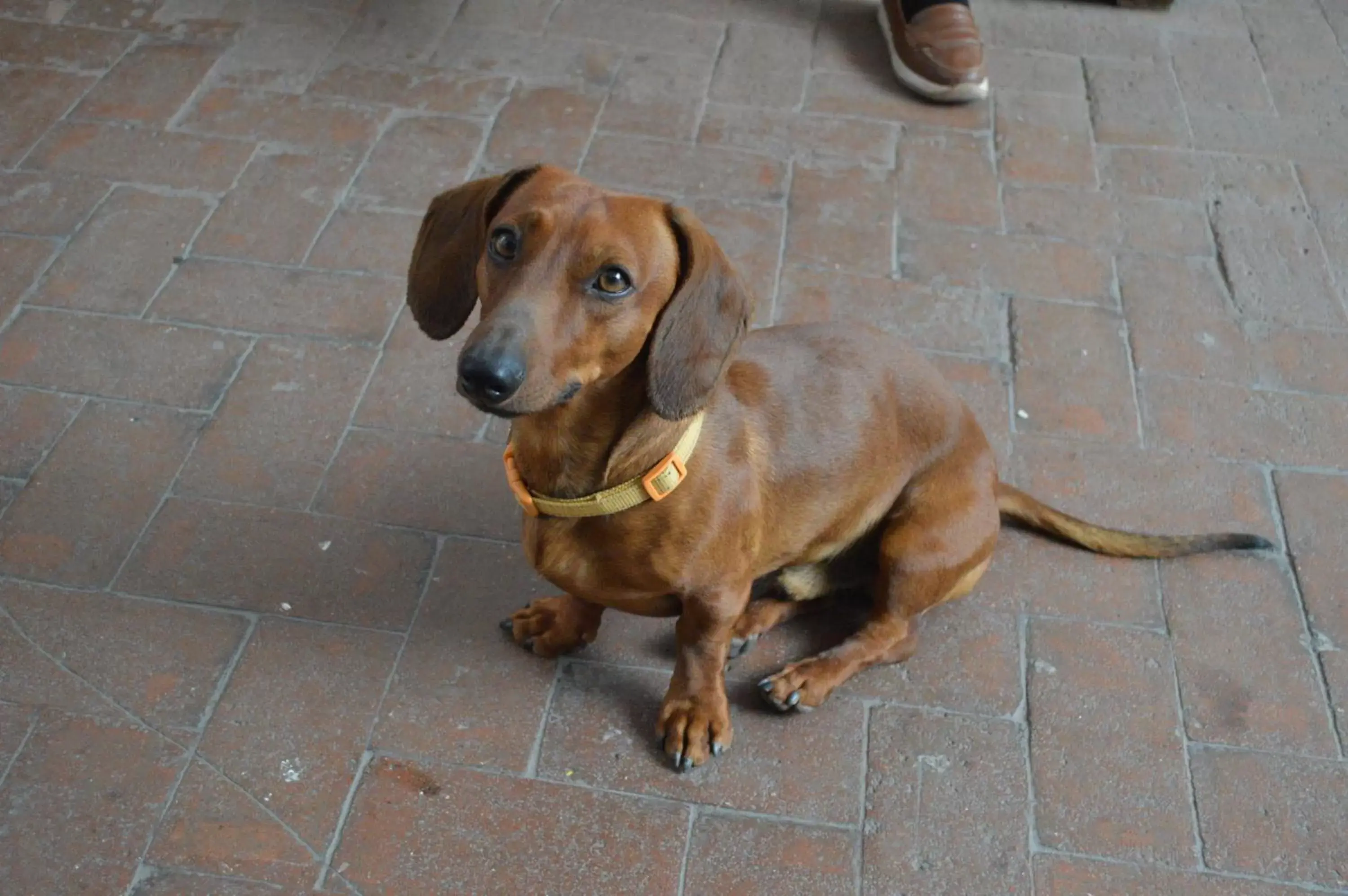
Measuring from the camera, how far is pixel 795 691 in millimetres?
2639

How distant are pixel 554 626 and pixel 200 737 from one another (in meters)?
0.77

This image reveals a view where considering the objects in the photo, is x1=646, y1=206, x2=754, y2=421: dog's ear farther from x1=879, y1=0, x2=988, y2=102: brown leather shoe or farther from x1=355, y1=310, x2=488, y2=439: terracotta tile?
x1=879, y1=0, x2=988, y2=102: brown leather shoe

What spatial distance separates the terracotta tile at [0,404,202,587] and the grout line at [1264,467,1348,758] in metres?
2.80

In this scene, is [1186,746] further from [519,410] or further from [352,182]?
[352,182]

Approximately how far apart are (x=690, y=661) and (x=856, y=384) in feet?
2.24

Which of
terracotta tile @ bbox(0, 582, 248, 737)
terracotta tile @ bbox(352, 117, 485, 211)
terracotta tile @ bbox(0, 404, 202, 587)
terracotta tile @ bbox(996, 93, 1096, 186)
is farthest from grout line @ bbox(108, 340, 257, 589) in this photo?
terracotta tile @ bbox(996, 93, 1096, 186)

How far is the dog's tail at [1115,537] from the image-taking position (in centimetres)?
292

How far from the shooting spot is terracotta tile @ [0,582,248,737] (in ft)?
8.52

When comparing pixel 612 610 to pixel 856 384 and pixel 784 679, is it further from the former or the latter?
pixel 856 384

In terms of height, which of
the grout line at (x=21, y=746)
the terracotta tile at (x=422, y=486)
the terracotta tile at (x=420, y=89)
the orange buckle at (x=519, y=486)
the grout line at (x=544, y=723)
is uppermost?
the orange buckle at (x=519, y=486)

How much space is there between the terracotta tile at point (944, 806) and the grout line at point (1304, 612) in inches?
28.1

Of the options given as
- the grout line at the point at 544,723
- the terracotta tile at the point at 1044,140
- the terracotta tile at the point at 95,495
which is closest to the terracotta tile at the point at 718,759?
the grout line at the point at 544,723

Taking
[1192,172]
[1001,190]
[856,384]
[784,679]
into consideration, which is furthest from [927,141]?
[784,679]

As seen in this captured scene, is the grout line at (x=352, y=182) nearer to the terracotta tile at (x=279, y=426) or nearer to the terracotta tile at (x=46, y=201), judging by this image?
the terracotta tile at (x=279, y=426)
